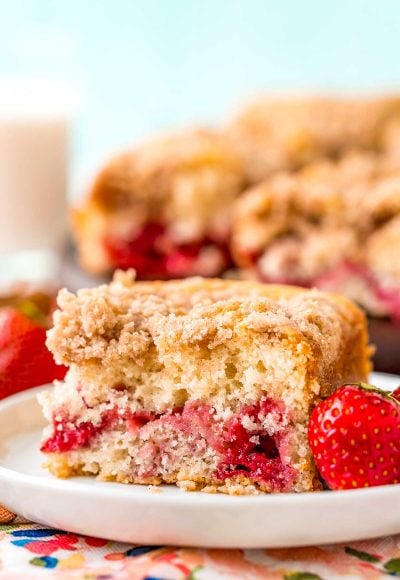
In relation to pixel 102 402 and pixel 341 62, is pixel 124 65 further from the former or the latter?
A: pixel 102 402

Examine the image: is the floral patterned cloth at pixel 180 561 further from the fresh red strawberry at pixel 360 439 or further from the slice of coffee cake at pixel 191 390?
the slice of coffee cake at pixel 191 390

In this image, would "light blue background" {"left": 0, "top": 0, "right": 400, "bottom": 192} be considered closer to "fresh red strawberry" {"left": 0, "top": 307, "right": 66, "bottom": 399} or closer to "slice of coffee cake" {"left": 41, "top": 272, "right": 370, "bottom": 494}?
"fresh red strawberry" {"left": 0, "top": 307, "right": 66, "bottom": 399}

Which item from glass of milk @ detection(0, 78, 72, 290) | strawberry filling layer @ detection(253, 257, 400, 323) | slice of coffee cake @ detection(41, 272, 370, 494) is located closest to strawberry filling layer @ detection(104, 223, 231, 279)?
strawberry filling layer @ detection(253, 257, 400, 323)

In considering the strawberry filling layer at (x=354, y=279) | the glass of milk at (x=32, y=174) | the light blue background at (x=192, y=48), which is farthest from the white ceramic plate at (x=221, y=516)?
the light blue background at (x=192, y=48)

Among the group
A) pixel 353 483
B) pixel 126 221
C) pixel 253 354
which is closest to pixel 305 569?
pixel 353 483

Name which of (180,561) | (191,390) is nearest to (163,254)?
(191,390)
